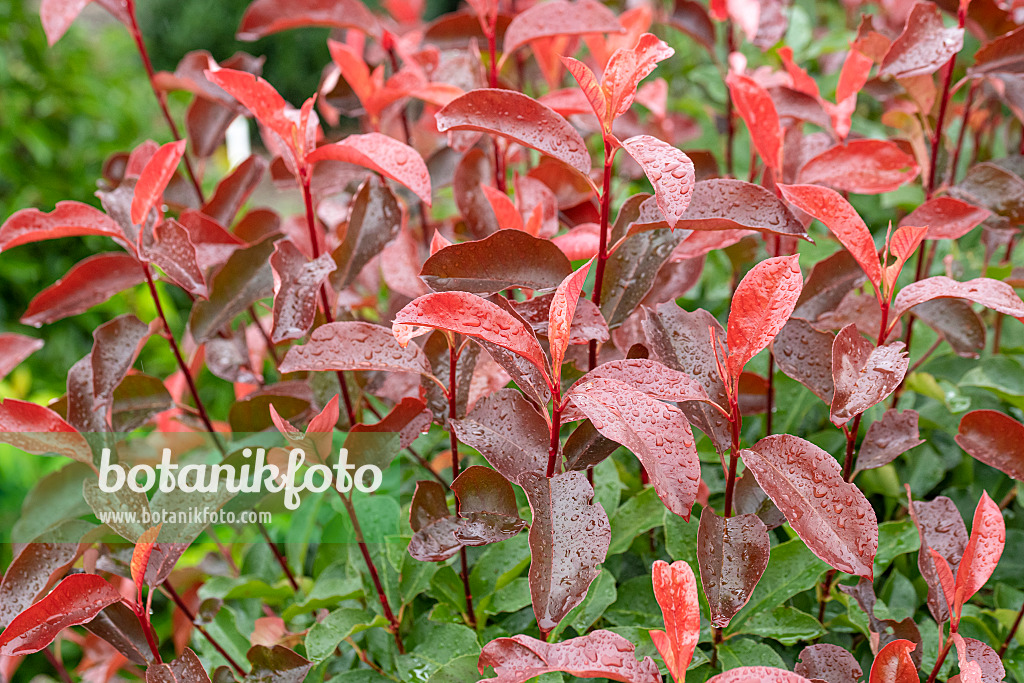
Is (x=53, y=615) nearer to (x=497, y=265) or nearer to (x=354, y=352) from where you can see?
(x=354, y=352)

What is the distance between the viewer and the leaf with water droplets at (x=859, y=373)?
543mm

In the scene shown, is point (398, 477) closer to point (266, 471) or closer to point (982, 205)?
point (266, 471)

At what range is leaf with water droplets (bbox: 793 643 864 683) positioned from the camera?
0.59m

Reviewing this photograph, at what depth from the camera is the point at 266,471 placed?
0.78 metres

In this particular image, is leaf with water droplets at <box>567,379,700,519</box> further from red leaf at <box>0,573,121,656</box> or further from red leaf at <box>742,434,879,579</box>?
red leaf at <box>0,573,121,656</box>

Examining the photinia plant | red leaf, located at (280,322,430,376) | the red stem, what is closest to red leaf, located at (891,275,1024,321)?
the photinia plant

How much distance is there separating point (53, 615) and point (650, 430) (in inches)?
18.3

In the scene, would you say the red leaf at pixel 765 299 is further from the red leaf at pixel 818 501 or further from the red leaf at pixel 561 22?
the red leaf at pixel 561 22

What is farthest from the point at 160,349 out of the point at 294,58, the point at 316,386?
the point at 294,58

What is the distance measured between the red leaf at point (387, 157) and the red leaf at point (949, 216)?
446 millimetres

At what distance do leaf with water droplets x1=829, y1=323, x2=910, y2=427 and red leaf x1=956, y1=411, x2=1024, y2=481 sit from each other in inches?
3.9

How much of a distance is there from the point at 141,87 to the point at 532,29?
411 centimetres

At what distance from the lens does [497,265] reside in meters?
0.60

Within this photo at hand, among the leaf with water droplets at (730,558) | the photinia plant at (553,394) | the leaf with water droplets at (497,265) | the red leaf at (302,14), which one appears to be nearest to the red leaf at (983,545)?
the photinia plant at (553,394)
